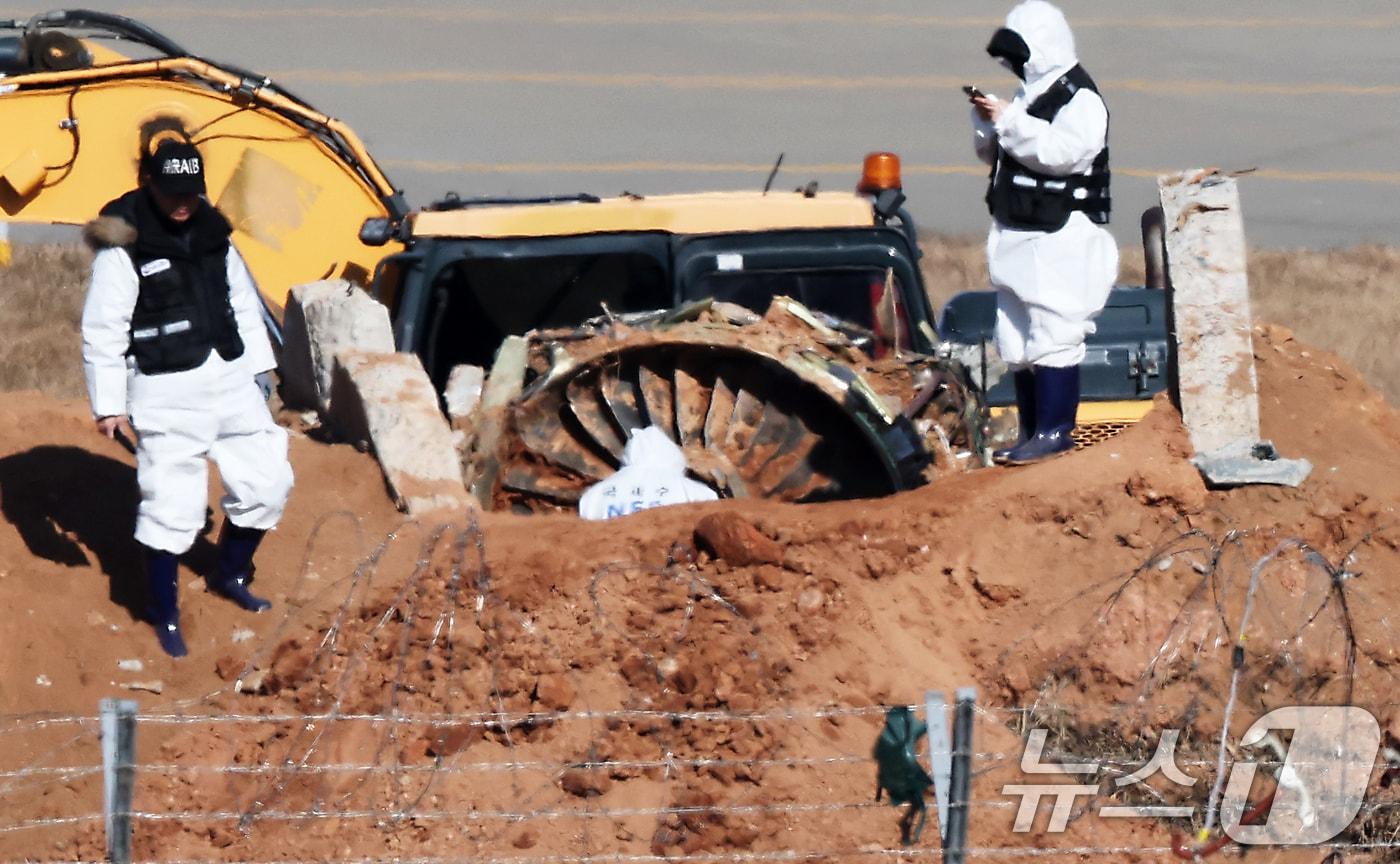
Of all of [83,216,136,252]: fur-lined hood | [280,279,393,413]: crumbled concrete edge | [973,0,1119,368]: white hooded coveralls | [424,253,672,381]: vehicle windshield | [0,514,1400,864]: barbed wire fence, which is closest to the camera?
[0,514,1400,864]: barbed wire fence

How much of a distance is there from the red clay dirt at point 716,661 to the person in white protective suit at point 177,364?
0.38m

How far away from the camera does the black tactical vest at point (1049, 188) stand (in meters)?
7.47

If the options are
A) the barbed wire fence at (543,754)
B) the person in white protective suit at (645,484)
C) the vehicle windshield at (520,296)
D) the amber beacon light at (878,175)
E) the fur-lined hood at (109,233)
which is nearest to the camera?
the barbed wire fence at (543,754)

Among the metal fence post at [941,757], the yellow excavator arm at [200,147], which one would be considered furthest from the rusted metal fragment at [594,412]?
the metal fence post at [941,757]

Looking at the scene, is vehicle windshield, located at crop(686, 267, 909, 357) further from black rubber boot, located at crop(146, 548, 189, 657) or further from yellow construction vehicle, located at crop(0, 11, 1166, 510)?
black rubber boot, located at crop(146, 548, 189, 657)

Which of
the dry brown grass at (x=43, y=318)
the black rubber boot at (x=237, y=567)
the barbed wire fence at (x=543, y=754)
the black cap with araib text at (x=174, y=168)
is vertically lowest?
the dry brown grass at (x=43, y=318)

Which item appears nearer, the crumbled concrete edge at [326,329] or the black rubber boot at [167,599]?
the black rubber boot at [167,599]

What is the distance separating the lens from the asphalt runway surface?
771 inches

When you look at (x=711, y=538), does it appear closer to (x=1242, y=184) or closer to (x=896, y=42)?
(x=1242, y=184)

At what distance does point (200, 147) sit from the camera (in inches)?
415

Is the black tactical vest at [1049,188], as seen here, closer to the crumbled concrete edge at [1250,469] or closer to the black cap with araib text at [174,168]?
the crumbled concrete edge at [1250,469]

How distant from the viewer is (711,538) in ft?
22.6

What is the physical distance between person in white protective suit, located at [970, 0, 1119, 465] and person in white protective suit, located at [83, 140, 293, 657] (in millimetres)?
2500

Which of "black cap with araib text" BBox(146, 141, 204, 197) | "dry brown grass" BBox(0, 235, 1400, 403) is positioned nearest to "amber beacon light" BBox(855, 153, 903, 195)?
"black cap with araib text" BBox(146, 141, 204, 197)
